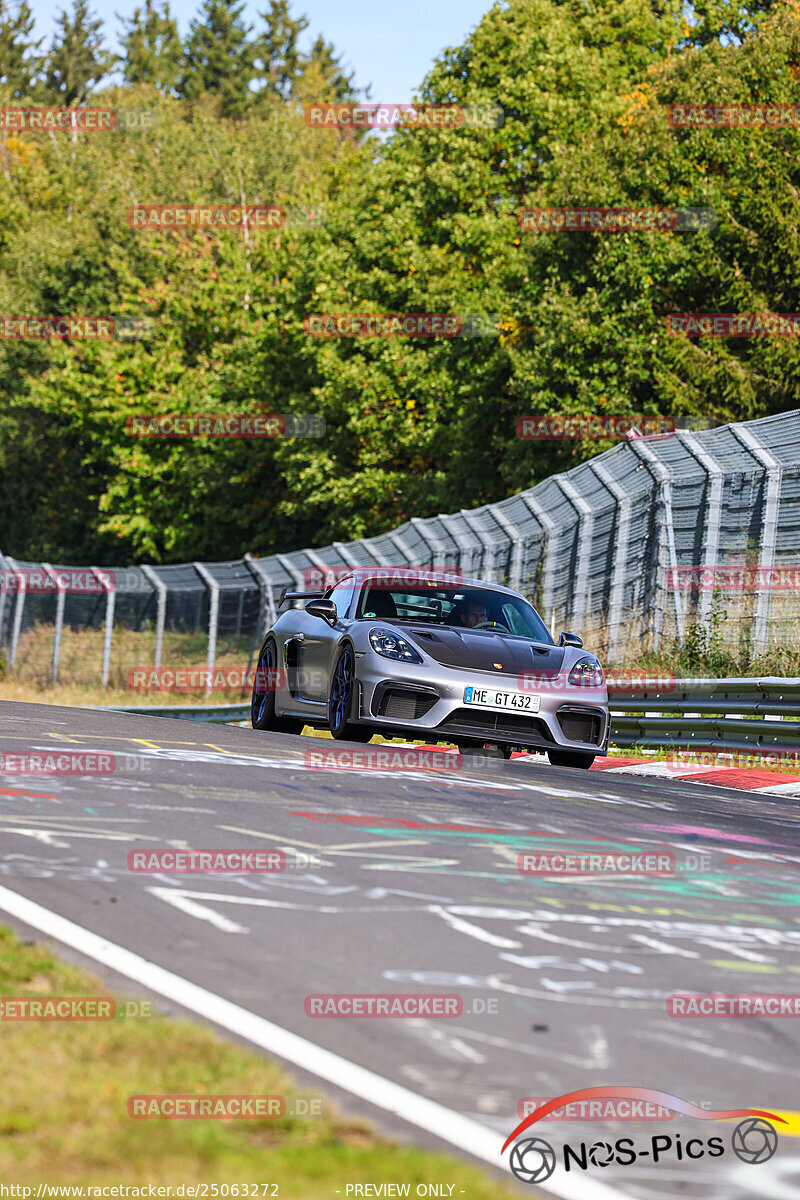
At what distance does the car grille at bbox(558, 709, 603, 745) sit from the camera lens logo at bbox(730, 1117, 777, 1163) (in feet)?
25.2

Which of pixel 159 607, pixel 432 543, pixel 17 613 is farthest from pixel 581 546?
pixel 17 613

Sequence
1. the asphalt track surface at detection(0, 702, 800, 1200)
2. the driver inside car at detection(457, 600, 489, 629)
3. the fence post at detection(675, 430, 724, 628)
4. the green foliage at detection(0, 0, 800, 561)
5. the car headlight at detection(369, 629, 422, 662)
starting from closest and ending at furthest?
1. the asphalt track surface at detection(0, 702, 800, 1200)
2. the car headlight at detection(369, 629, 422, 662)
3. the driver inside car at detection(457, 600, 489, 629)
4. the fence post at detection(675, 430, 724, 628)
5. the green foliage at detection(0, 0, 800, 561)

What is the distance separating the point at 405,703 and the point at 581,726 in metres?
1.42

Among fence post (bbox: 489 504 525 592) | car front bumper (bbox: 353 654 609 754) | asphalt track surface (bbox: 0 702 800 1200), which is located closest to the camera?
asphalt track surface (bbox: 0 702 800 1200)

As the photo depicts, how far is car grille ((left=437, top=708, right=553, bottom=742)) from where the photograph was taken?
35.8ft

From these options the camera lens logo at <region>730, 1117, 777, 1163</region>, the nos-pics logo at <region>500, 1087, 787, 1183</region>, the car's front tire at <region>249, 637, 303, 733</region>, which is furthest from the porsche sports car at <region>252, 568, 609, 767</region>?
the camera lens logo at <region>730, 1117, 777, 1163</region>

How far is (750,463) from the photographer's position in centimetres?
1633

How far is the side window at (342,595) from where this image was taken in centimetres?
1265

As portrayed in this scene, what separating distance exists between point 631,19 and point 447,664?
3757 centimetres

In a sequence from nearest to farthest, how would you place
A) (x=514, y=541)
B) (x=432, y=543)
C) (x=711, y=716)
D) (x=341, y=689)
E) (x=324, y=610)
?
(x=341, y=689)
(x=324, y=610)
(x=711, y=716)
(x=514, y=541)
(x=432, y=543)

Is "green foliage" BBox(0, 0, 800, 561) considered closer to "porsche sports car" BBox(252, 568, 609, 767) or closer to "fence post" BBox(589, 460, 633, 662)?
"fence post" BBox(589, 460, 633, 662)

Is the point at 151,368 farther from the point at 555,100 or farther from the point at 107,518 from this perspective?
the point at 555,100

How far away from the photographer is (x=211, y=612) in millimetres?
27844

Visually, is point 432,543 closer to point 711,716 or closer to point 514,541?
point 514,541
